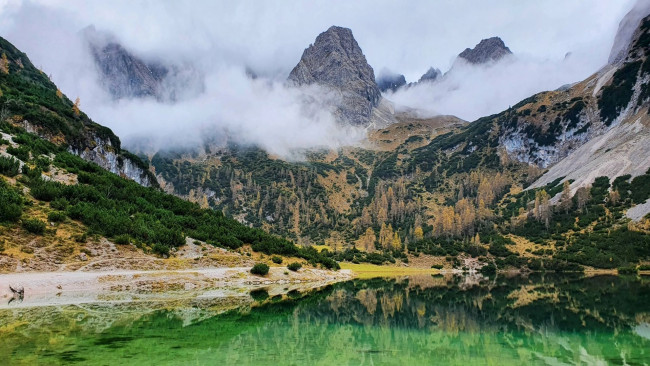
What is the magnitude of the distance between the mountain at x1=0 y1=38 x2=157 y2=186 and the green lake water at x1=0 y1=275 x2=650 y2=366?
4791cm

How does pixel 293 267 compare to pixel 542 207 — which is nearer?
pixel 293 267

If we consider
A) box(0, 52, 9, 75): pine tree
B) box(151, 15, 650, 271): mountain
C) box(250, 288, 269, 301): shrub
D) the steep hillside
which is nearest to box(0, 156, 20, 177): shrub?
the steep hillside

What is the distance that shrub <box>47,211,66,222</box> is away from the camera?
34625 mm

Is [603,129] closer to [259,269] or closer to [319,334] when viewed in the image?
[259,269]

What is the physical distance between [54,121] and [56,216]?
1357 inches

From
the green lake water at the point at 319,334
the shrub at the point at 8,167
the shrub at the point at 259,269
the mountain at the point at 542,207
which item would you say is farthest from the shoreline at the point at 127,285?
the mountain at the point at 542,207

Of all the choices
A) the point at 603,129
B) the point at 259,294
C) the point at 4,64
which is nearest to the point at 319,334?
the point at 259,294

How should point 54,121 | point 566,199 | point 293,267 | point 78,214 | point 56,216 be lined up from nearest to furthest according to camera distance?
point 56,216
point 78,214
point 293,267
point 54,121
point 566,199

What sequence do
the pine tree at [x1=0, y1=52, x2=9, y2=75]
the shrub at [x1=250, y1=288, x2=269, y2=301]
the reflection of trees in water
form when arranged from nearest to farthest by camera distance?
the reflection of trees in water, the shrub at [x1=250, y1=288, x2=269, y2=301], the pine tree at [x1=0, y1=52, x2=9, y2=75]

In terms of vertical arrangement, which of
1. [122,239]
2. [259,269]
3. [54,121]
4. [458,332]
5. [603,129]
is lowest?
[458,332]

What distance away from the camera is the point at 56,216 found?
34.9 metres

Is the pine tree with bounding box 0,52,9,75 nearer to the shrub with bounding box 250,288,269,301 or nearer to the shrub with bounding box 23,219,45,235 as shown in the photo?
the shrub with bounding box 23,219,45,235

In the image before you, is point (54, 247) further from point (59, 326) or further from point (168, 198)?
point (168, 198)

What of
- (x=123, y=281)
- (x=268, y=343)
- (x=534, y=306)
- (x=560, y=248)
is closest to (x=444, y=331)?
(x=268, y=343)
